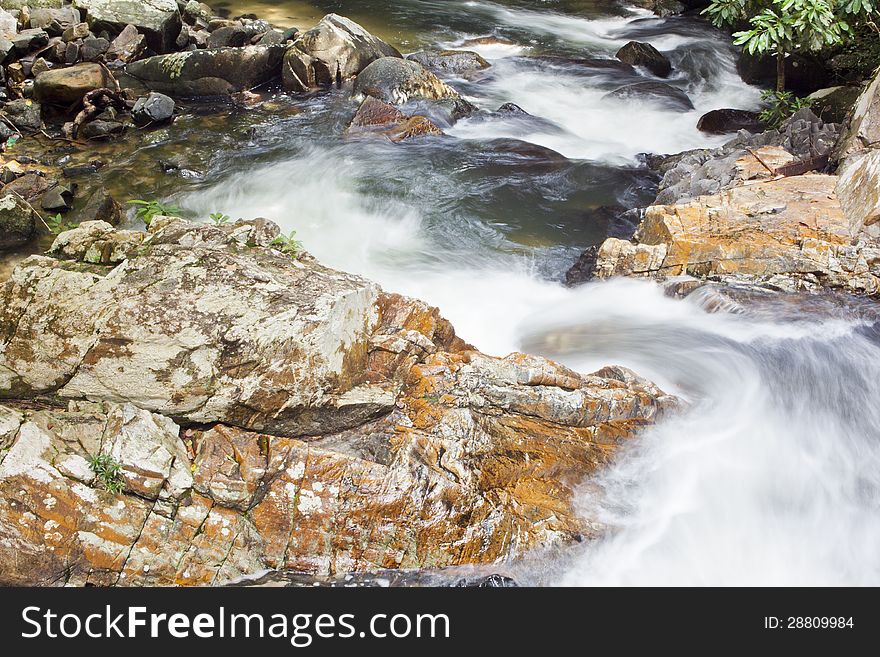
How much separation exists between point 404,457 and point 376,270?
13.9 feet

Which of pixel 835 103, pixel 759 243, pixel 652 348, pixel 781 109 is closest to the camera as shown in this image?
pixel 652 348

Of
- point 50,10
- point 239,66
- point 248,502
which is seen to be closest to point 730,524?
point 248,502

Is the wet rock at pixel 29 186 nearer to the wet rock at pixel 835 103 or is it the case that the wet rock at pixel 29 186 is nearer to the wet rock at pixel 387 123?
the wet rock at pixel 387 123

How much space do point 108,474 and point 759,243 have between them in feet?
20.7

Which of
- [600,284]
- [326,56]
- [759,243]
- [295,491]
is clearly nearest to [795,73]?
[759,243]

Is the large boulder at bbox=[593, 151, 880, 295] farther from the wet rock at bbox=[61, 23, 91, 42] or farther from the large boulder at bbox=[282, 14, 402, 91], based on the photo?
the wet rock at bbox=[61, 23, 91, 42]

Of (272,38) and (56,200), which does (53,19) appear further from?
(56,200)

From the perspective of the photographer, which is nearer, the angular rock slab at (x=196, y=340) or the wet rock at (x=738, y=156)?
the angular rock slab at (x=196, y=340)

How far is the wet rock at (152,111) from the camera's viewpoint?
1155 centimetres

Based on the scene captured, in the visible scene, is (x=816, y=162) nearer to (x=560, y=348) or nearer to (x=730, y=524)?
(x=560, y=348)

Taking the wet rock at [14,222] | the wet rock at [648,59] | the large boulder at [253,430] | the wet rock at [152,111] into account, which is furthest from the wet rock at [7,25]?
the wet rock at [648,59]

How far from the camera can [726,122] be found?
38.8 feet

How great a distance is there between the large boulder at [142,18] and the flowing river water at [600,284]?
295 centimetres

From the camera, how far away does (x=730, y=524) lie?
4785 mm
